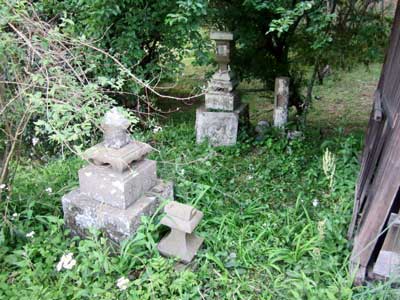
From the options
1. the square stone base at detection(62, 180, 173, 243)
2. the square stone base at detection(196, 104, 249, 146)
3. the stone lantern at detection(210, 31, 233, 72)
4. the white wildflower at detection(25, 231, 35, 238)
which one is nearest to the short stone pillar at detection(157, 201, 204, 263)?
the square stone base at detection(62, 180, 173, 243)

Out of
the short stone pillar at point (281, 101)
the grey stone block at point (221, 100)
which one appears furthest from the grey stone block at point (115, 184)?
the short stone pillar at point (281, 101)

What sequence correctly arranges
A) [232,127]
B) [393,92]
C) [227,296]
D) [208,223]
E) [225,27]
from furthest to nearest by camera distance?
[225,27] < [232,127] < [208,223] < [393,92] < [227,296]

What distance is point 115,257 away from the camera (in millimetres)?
2551

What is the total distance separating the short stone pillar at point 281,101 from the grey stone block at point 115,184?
2.61m

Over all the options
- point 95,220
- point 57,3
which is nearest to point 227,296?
point 95,220

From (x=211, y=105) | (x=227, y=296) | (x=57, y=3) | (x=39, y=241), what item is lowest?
(x=227, y=296)

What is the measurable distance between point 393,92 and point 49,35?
2553 millimetres

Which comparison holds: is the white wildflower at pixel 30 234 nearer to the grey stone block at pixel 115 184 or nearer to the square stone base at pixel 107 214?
the square stone base at pixel 107 214

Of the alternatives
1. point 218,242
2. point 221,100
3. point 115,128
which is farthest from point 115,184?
point 221,100

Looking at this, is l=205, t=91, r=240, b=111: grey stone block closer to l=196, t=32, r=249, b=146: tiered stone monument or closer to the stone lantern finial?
l=196, t=32, r=249, b=146: tiered stone monument

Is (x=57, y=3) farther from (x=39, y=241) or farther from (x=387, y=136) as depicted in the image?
(x=387, y=136)

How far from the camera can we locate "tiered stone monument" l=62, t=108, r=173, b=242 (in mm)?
2578

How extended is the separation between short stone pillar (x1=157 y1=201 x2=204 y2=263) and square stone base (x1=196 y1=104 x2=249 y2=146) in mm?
2315

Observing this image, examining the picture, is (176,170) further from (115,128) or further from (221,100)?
(221,100)
